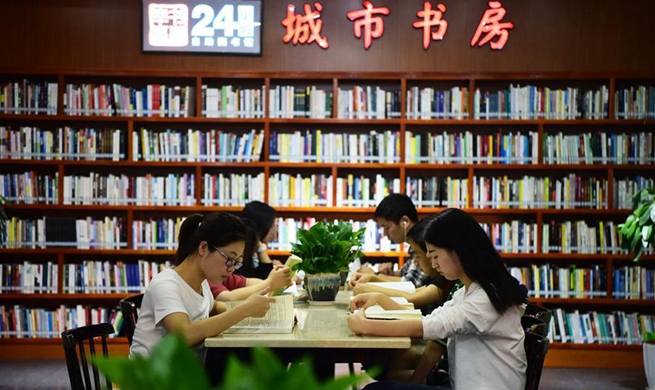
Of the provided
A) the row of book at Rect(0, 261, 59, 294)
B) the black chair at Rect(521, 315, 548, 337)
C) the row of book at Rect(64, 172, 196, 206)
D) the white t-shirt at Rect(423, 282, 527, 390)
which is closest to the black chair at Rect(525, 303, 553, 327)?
the black chair at Rect(521, 315, 548, 337)

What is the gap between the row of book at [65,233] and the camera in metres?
6.27

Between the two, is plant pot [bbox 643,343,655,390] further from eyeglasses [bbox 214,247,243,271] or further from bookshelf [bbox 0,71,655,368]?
eyeglasses [bbox 214,247,243,271]

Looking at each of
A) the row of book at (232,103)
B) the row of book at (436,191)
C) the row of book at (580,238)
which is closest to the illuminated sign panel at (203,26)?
the row of book at (232,103)

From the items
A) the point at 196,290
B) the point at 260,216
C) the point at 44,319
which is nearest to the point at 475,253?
the point at 196,290

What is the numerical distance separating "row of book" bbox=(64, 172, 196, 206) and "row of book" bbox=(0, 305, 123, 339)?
0.91 metres

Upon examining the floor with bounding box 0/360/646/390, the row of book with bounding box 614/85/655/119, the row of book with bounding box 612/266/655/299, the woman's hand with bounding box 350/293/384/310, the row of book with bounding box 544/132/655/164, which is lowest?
the floor with bounding box 0/360/646/390

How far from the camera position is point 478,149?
6.26 meters

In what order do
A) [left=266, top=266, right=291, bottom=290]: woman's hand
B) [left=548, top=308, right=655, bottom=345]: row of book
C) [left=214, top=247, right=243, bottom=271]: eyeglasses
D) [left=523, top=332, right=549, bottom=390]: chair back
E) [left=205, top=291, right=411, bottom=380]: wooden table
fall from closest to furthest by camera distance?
[left=523, top=332, right=549, bottom=390]: chair back
[left=205, top=291, right=411, bottom=380]: wooden table
[left=214, top=247, right=243, bottom=271]: eyeglasses
[left=266, top=266, right=291, bottom=290]: woman's hand
[left=548, top=308, right=655, bottom=345]: row of book

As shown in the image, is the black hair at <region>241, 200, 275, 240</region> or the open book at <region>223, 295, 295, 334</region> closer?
the open book at <region>223, 295, 295, 334</region>

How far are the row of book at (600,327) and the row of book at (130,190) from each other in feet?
10.4

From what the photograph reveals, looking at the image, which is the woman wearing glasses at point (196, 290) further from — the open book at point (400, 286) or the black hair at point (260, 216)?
the black hair at point (260, 216)

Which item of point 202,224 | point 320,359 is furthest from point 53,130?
point 320,359

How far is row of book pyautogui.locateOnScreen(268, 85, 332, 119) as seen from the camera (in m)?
6.27

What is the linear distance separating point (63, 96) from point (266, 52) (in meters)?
1.71
